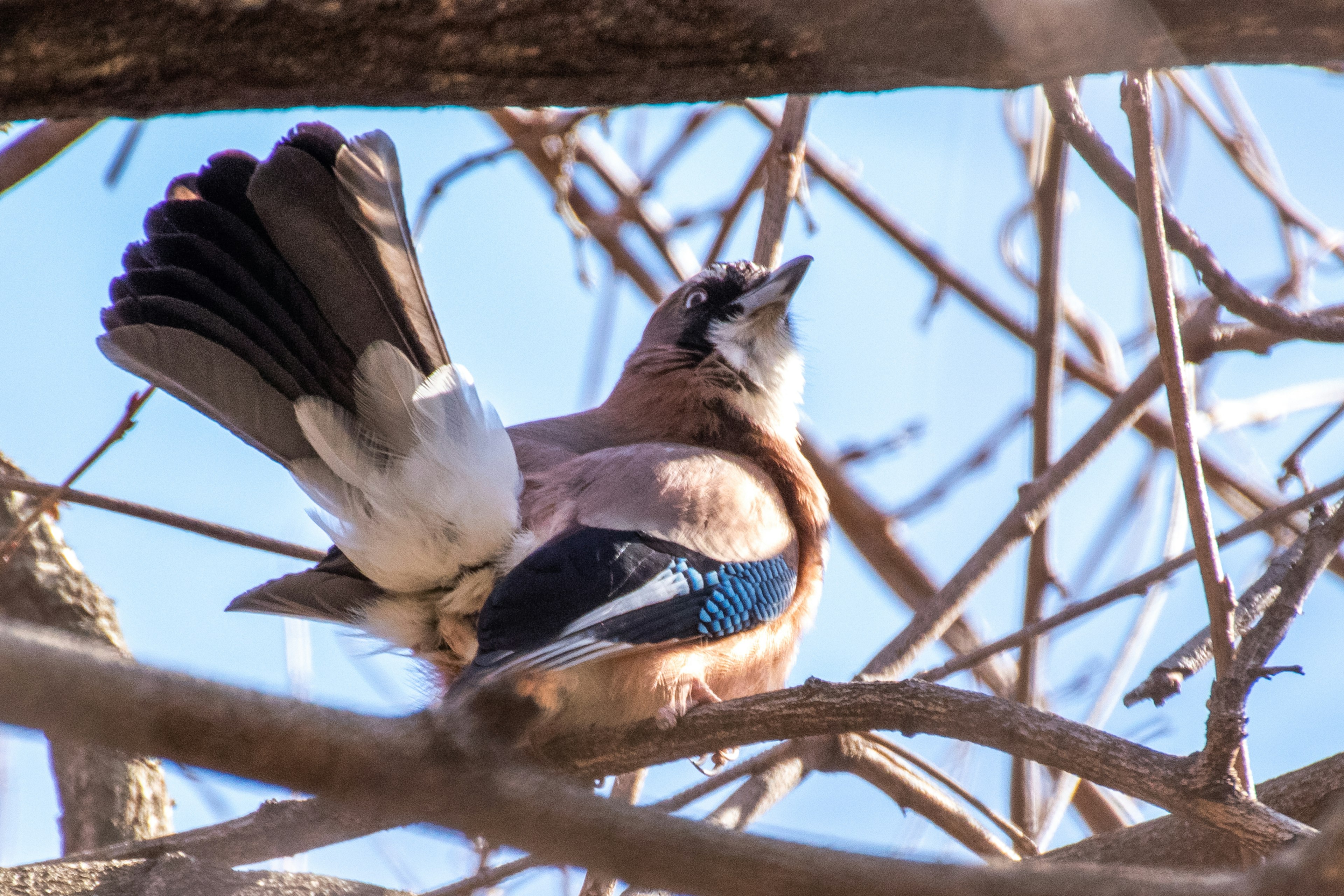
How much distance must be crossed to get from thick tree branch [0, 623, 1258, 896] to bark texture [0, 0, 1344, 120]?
1.54m

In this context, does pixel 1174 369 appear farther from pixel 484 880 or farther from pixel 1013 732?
pixel 484 880

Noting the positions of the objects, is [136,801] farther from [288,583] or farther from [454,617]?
[454,617]

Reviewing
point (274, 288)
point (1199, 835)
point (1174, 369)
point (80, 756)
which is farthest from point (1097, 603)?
point (80, 756)

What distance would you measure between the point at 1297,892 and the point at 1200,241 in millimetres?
2711

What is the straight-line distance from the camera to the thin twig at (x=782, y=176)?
5.21m

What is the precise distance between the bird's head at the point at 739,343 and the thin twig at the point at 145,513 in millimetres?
1635

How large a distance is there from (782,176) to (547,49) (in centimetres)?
283

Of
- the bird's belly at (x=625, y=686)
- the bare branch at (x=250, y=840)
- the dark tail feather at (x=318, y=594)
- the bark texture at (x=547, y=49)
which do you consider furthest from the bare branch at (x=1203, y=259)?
the bare branch at (x=250, y=840)

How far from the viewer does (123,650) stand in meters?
4.54

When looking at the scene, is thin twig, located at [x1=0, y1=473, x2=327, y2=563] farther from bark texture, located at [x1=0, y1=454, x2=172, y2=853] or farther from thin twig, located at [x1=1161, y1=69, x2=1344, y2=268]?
thin twig, located at [x1=1161, y1=69, x2=1344, y2=268]

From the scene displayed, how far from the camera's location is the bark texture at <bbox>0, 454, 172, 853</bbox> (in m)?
4.58

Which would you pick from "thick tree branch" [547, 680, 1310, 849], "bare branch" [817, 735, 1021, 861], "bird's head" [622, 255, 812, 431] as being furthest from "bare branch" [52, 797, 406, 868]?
"bird's head" [622, 255, 812, 431]

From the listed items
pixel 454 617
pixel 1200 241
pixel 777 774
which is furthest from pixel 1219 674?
pixel 454 617

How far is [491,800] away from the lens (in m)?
1.33
